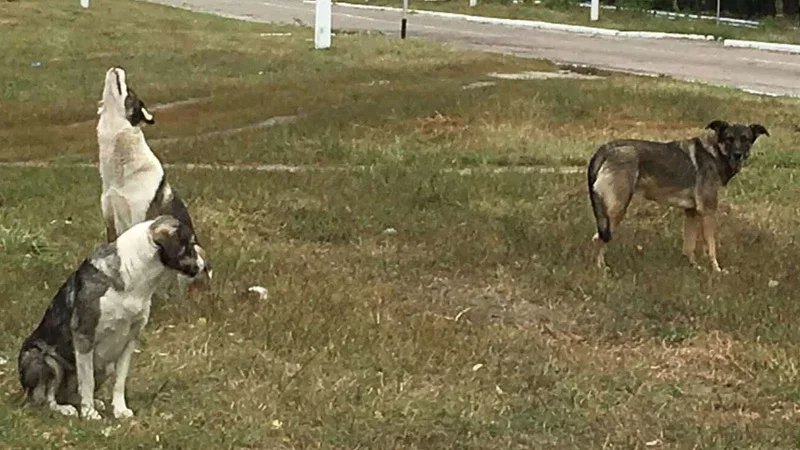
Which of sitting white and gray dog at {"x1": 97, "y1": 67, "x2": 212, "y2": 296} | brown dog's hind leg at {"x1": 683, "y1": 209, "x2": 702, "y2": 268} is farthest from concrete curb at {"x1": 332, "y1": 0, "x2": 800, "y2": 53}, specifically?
sitting white and gray dog at {"x1": 97, "y1": 67, "x2": 212, "y2": 296}

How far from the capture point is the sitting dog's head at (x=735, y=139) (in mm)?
9961

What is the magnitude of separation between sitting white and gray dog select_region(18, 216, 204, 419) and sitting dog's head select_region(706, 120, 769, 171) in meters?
4.98

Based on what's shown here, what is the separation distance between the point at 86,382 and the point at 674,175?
510 cm

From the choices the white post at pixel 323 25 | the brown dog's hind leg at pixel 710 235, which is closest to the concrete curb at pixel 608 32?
the white post at pixel 323 25

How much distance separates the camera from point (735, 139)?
9.97 meters

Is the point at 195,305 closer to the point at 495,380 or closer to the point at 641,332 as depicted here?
the point at 495,380

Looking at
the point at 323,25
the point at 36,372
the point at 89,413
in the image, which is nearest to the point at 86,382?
the point at 89,413

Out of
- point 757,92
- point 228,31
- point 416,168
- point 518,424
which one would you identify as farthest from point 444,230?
point 228,31

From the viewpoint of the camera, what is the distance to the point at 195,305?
8.33 meters

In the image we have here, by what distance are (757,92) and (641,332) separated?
507 inches

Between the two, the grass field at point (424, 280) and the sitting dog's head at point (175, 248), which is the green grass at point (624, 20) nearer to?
the grass field at point (424, 280)

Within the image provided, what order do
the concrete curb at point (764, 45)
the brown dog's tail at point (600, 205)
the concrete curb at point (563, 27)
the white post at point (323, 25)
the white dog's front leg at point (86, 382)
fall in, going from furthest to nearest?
the concrete curb at point (563, 27), the concrete curb at point (764, 45), the white post at point (323, 25), the brown dog's tail at point (600, 205), the white dog's front leg at point (86, 382)

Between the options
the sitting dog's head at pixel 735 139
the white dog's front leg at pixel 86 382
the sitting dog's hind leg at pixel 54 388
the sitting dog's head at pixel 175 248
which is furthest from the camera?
the sitting dog's head at pixel 735 139

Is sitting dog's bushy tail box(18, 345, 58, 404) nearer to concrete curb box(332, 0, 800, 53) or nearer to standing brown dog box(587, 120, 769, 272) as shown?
standing brown dog box(587, 120, 769, 272)
